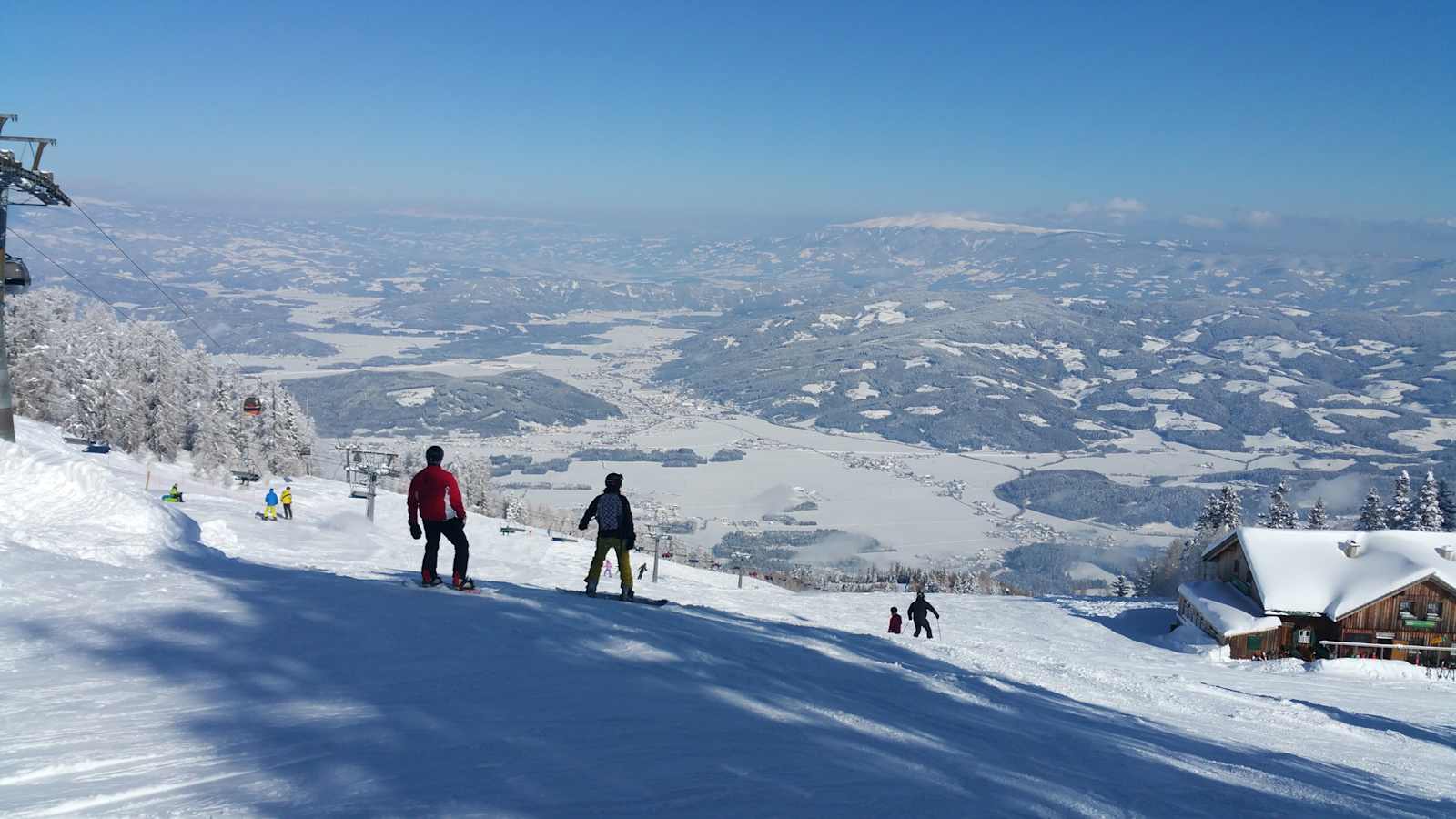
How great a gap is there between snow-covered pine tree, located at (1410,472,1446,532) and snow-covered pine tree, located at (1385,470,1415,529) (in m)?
0.59

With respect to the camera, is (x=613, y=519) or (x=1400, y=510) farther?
(x=1400, y=510)

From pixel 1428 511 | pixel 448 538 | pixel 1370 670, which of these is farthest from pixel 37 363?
pixel 1428 511

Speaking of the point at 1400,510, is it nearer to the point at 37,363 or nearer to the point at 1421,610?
the point at 1421,610

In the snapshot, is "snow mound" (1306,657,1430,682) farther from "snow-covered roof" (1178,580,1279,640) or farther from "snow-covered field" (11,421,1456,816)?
"snow-covered field" (11,421,1456,816)

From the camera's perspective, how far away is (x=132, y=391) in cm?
4184

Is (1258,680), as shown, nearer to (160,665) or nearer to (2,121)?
(160,665)

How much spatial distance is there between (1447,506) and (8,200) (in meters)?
63.7

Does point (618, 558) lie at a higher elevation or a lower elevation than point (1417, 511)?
lower

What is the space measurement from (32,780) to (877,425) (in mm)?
194243

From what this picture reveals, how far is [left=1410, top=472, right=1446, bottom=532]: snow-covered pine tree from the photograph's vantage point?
46.7 m

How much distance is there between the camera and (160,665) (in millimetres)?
6691

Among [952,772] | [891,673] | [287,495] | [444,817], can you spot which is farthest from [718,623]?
[287,495]

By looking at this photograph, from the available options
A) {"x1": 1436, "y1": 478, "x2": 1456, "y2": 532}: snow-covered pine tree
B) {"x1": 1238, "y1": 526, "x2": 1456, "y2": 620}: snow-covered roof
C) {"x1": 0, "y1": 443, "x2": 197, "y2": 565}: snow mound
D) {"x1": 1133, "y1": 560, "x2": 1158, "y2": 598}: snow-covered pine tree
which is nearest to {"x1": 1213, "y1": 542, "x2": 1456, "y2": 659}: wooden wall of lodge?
{"x1": 1238, "y1": 526, "x2": 1456, "y2": 620}: snow-covered roof

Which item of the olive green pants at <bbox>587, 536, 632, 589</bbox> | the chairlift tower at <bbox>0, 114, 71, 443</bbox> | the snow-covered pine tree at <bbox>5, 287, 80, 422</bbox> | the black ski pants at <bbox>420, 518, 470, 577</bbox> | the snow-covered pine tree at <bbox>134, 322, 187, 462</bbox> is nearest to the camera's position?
the black ski pants at <bbox>420, 518, 470, 577</bbox>
